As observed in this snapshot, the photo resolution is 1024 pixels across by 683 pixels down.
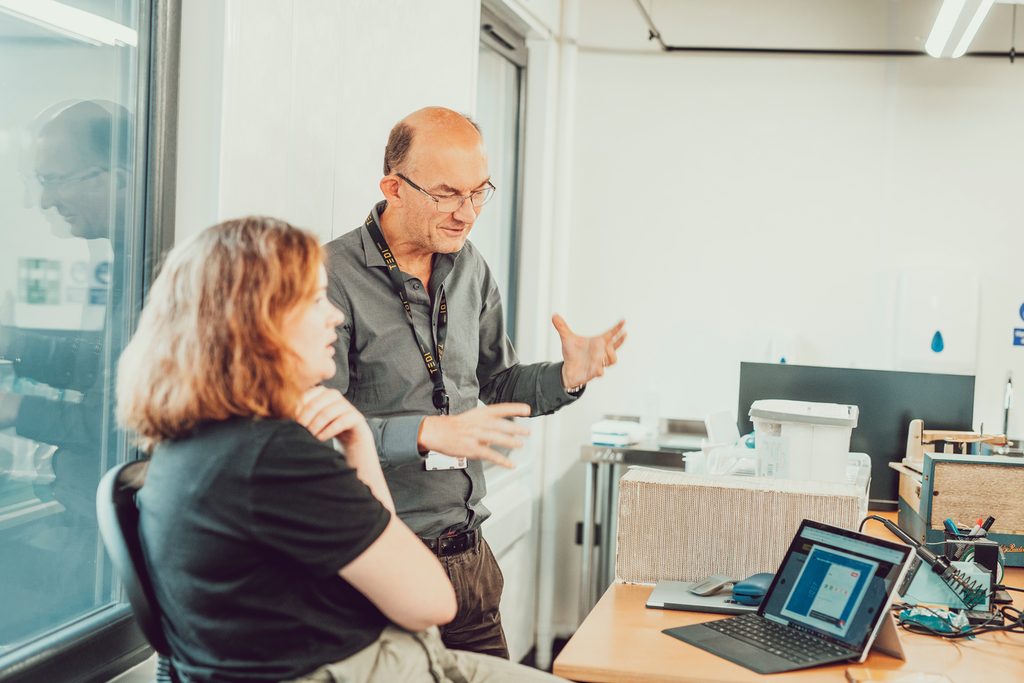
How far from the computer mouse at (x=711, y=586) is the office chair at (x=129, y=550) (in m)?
1.19

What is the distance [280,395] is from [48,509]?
2.27ft

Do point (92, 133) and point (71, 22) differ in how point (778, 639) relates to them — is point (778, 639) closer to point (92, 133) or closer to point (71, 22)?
point (92, 133)

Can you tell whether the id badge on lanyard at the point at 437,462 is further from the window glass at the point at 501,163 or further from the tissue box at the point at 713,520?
the window glass at the point at 501,163

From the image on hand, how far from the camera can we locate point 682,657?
1.93 metres

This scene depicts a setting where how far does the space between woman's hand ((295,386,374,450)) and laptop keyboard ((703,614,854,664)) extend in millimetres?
874

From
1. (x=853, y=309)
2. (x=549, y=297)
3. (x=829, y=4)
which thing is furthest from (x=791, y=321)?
(x=829, y=4)

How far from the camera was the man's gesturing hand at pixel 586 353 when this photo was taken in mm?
2404

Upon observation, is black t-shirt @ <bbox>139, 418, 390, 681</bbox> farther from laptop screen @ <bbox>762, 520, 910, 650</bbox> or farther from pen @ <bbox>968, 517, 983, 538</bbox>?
pen @ <bbox>968, 517, 983, 538</bbox>

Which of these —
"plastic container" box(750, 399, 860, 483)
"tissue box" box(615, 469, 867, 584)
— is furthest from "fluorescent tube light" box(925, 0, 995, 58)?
"tissue box" box(615, 469, 867, 584)

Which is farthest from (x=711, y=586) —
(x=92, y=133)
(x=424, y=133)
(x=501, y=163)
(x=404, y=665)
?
(x=501, y=163)

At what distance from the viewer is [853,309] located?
4.72 meters

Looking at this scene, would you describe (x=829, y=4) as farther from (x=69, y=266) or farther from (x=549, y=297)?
(x=69, y=266)

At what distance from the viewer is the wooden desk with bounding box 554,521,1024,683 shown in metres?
1.86

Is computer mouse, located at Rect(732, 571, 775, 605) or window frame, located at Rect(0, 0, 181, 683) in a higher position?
window frame, located at Rect(0, 0, 181, 683)
